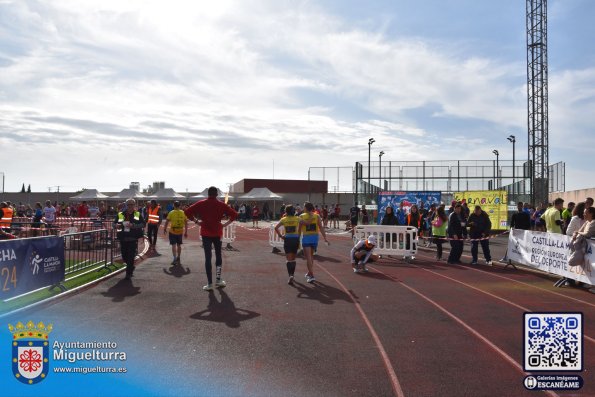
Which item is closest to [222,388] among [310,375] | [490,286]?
[310,375]

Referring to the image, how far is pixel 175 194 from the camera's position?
52.8 meters

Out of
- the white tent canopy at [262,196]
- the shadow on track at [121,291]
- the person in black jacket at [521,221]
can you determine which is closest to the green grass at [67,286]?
the shadow on track at [121,291]

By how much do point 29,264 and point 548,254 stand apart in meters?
11.7

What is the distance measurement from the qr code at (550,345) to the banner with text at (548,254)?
20.2 feet

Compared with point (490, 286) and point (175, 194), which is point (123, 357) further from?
point (175, 194)

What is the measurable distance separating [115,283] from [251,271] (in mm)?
3621

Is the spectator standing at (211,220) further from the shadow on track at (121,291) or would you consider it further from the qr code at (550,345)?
the qr code at (550,345)

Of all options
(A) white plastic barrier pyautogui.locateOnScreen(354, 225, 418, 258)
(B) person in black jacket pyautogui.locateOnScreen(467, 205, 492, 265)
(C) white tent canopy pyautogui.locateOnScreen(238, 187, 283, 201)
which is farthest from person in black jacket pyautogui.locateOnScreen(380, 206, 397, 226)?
(C) white tent canopy pyautogui.locateOnScreen(238, 187, 283, 201)

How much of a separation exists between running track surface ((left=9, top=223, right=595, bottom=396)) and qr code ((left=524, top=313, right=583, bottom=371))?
0.88ft

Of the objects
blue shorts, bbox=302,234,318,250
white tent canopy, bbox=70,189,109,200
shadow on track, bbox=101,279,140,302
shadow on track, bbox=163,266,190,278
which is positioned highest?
white tent canopy, bbox=70,189,109,200

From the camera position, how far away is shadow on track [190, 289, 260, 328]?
7.95 m

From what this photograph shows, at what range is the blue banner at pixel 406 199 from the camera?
28.5 meters

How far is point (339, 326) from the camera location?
7.66 meters

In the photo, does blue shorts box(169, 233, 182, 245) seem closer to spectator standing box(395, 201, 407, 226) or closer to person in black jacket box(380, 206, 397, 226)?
person in black jacket box(380, 206, 397, 226)
